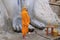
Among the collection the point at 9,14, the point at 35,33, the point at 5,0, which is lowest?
the point at 35,33

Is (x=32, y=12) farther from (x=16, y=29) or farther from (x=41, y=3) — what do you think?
(x=16, y=29)

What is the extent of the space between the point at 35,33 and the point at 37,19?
1.81 feet

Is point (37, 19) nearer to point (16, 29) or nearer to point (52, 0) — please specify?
point (16, 29)

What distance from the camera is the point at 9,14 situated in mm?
3230

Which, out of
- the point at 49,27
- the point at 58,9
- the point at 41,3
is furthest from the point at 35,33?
the point at 58,9

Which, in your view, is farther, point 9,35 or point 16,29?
point 16,29

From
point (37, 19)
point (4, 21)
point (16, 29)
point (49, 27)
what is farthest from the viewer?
point (37, 19)

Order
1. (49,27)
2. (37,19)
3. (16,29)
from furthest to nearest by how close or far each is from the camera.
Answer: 1. (37,19)
2. (16,29)
3. (49,27)

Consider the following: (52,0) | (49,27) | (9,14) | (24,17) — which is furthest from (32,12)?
(52,0)

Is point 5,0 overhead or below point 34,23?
overhead

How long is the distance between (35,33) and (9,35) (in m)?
0.42

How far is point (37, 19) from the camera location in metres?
3.40

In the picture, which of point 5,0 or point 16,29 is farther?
point 5,0

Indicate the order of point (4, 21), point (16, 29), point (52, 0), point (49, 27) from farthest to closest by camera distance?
1. point (52, 0)
2. point (4, 21)
3. point (16, 29)
4. point (49, 27)
